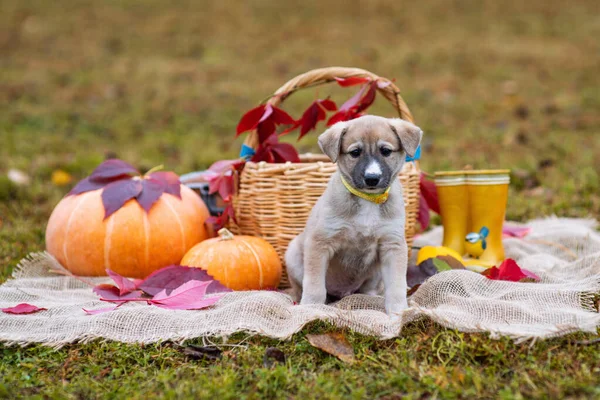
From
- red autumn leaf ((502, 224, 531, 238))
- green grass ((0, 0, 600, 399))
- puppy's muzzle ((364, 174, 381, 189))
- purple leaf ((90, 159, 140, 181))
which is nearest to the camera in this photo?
green grass ((0, 0, 600, 399))

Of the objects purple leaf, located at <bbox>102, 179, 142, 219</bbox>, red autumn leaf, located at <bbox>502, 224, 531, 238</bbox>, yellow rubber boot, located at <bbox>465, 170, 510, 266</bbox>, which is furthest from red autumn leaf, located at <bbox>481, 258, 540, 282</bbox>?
purple leaf, located at <bbox>102, 179, 142, 219</bbox>

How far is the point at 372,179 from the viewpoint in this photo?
306cm

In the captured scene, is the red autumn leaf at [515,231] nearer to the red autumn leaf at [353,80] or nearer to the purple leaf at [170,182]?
the red autumn leaf at [353,80]

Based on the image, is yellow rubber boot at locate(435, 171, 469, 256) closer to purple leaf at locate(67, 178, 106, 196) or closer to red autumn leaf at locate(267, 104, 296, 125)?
red autumn leaf at locate(267, 104, 296, 125)

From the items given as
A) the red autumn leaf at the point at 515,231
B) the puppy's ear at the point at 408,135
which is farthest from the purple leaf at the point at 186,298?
the red autumn leaf at the point at 515,231

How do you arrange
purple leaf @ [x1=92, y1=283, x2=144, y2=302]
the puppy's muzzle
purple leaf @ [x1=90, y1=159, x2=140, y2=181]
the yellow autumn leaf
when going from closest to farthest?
1. the puppy's muzzle
2. purple leaf @ [x1=92, y1=283, x2=144, y2=302]
3. purple leaf @ [x1=90, y1=159, x2=140, y2=181]
4. the yellow autumn leaf

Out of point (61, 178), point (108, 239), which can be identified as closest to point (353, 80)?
point (108, 239)

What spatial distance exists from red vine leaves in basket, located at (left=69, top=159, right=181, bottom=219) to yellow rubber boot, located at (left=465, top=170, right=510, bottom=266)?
2190mm

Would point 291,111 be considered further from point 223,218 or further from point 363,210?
point 363,210

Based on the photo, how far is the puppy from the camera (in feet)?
10.5

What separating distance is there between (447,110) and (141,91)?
5096 millimetres

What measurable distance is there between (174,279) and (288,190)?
38.0 inches

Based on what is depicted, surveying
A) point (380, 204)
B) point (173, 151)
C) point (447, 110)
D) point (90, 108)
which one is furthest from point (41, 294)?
point (447, 110)

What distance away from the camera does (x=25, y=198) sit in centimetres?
598
